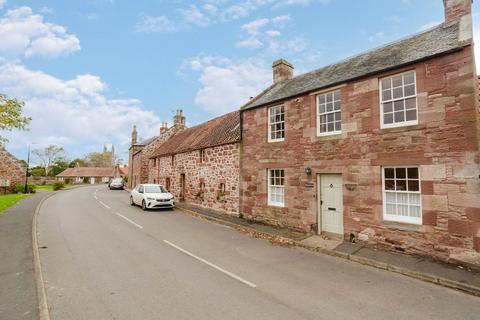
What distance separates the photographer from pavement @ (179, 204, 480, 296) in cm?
604

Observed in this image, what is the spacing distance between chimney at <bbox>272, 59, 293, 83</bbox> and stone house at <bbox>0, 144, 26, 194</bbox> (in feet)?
117

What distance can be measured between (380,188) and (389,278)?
3.10 meters

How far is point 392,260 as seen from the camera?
24.2ft

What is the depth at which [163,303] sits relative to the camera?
4.85m

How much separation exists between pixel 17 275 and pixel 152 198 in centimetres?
1087

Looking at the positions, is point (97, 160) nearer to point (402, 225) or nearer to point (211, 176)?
point (211, 176)

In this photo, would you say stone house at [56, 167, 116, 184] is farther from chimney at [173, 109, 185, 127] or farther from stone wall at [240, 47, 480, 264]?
stone wall at [240, 47, 480, 264]

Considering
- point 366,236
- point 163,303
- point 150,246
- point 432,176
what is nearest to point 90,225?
point 150,246

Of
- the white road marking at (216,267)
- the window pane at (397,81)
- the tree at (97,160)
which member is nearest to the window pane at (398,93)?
the window pane at (397,81)

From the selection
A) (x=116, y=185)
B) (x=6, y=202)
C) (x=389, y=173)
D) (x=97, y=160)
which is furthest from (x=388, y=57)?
(x=97, y=160)

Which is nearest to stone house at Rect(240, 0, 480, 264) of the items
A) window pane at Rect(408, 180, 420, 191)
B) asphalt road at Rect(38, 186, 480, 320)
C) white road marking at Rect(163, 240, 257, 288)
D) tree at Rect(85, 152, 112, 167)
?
window pane at Rect(408, 180, 420, 191)

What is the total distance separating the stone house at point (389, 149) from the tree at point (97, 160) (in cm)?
9043

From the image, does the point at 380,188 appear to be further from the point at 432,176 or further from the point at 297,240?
the point at 297,240

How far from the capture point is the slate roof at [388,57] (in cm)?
801
